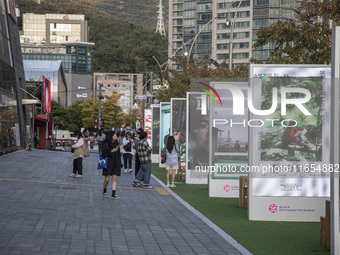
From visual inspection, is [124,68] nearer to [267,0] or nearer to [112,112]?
[267,0]

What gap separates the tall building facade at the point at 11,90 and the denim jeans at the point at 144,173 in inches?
623

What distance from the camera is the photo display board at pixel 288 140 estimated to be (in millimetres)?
12117

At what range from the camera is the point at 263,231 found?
424 inches

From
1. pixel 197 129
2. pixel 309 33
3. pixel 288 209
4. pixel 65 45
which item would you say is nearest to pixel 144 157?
pixel 197 129

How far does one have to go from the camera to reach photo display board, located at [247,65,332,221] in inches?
477

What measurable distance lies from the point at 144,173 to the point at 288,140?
7581 mm

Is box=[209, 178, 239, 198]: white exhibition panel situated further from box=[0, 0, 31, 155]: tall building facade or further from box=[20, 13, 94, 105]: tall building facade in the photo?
box=[20, 13, 94, 105]: tall building facade

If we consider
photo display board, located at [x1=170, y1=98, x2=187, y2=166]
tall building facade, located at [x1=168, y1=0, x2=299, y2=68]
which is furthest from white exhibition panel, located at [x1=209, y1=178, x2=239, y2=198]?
tall building facade, located at [x1=168, y1=0, x2=299, y2=68]

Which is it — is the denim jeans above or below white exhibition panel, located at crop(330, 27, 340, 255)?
below

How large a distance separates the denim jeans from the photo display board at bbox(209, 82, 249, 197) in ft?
8.69

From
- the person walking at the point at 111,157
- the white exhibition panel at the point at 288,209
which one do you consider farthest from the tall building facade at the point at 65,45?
the white exhibition panel at the point at 288,209

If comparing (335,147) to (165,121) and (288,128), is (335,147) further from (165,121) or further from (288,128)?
(165,121)

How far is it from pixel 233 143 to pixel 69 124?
286 feet

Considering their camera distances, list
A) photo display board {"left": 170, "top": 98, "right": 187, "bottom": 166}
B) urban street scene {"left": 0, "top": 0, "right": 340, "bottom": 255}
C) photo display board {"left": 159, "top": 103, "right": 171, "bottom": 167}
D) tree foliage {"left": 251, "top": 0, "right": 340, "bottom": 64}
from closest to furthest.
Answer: urban street scene {"left": 0, "top": 0, "right": 340, "bottom": 255} < tree foliage {"left": 251, "top": 0, "right": 340, "bottom": 64} < photo display board {"left": 170, "top": 98, "right": 187, "bottom": 166} < photo display board {"left": 159, "top": 103, "right": 171, "bottom": 167}
